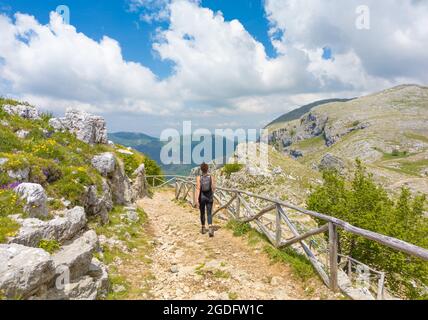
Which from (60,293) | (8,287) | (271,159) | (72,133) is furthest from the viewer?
(271,159)

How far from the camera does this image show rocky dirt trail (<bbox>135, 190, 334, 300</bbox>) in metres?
7.22

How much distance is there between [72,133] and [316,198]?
23707 mm

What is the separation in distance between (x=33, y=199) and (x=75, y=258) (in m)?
2.81

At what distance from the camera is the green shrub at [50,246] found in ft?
22.9

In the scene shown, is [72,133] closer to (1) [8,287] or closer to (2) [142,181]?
(2) [142,181]

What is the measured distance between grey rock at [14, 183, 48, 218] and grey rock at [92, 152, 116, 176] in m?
7.11

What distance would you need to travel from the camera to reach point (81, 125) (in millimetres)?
19016

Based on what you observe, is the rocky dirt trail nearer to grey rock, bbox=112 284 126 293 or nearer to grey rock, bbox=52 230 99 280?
grey rock, bbox=112 284 126 293

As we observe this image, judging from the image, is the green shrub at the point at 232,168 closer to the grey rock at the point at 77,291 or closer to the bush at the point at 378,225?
the bush at the point at 378,225

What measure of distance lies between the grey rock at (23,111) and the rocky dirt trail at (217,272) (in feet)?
37.4

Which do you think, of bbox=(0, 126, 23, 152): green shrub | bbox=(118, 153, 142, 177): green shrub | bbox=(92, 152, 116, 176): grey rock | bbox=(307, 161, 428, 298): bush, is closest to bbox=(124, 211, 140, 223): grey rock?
bbox=(92, 152, 116, 176): grey rock

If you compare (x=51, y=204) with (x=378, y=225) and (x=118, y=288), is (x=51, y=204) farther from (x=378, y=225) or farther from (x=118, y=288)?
(x=378, y=225)

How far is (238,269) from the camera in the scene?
8.71 meters

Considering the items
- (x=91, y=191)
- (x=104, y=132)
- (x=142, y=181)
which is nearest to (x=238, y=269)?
(x=91, y=191)
